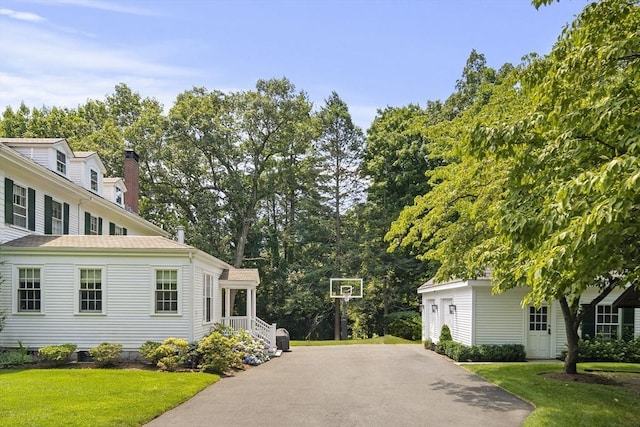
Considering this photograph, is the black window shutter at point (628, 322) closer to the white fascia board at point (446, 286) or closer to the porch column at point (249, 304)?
the white fascia board at point (446, 286)

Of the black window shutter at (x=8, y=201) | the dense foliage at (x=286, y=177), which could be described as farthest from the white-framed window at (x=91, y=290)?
the dense foliage at (x=286, y=177)

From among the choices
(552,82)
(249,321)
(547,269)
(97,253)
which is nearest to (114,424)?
(547,269)

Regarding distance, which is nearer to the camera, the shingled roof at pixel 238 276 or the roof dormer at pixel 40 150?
the roof dormer at pixel 40 150

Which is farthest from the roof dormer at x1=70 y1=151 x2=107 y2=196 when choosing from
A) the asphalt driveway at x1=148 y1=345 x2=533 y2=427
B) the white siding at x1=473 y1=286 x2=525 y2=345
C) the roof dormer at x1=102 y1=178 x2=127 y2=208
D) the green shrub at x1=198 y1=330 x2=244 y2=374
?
the white siding at x1=473 y1=286 x2=525 y2=345

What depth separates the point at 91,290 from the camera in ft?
57.7

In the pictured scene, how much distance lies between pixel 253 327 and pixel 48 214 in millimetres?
9137

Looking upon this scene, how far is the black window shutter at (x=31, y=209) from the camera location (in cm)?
1909

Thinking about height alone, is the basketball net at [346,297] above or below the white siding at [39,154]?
below

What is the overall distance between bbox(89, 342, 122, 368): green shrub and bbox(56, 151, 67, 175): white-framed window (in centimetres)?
929

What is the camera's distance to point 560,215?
5707 millimetres

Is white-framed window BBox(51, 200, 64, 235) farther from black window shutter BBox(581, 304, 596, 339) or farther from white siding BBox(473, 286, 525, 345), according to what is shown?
black window shutter BBox(581, 304, 596, 339)

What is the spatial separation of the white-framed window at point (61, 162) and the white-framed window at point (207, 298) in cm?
771

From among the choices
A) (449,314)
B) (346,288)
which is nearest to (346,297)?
(346,288)

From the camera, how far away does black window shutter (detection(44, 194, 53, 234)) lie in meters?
20.3
